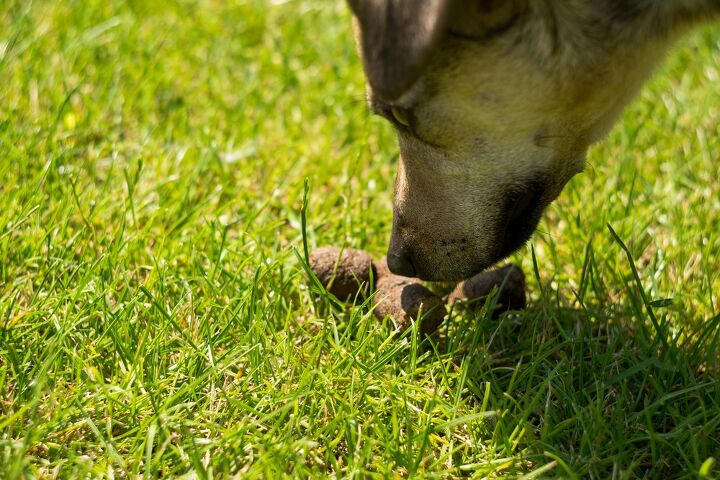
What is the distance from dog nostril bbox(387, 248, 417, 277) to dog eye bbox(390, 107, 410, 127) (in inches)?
19.5

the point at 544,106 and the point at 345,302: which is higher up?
the point at 544,106

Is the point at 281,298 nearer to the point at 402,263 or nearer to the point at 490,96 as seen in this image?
the point at 402,263

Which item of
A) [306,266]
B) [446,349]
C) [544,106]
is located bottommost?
[446,349]

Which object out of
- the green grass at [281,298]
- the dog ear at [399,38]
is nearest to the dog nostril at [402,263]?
the green grass at [281,298]

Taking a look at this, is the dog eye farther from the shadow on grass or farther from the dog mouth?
the shadow on grass

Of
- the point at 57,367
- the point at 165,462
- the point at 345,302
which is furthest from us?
the point at 345,302

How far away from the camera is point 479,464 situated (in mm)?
2865

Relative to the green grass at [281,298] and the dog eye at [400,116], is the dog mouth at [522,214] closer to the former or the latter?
the green grass at [281,298]

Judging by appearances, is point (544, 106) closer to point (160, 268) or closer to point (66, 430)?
point (160, 268)

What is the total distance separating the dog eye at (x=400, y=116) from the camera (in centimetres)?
302

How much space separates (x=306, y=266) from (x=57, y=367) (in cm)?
98

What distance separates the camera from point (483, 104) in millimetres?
2953

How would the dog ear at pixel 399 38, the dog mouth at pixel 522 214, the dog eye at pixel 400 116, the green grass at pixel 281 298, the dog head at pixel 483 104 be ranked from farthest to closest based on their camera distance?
the dog mouth at pixel 522 214, the dog eye at pixel 400 116, the green grass at pixel 281 298, the dog head at pixel 483 104, the dog ear at pixel 399 38

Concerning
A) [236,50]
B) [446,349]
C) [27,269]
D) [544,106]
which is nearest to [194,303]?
[27,269]
